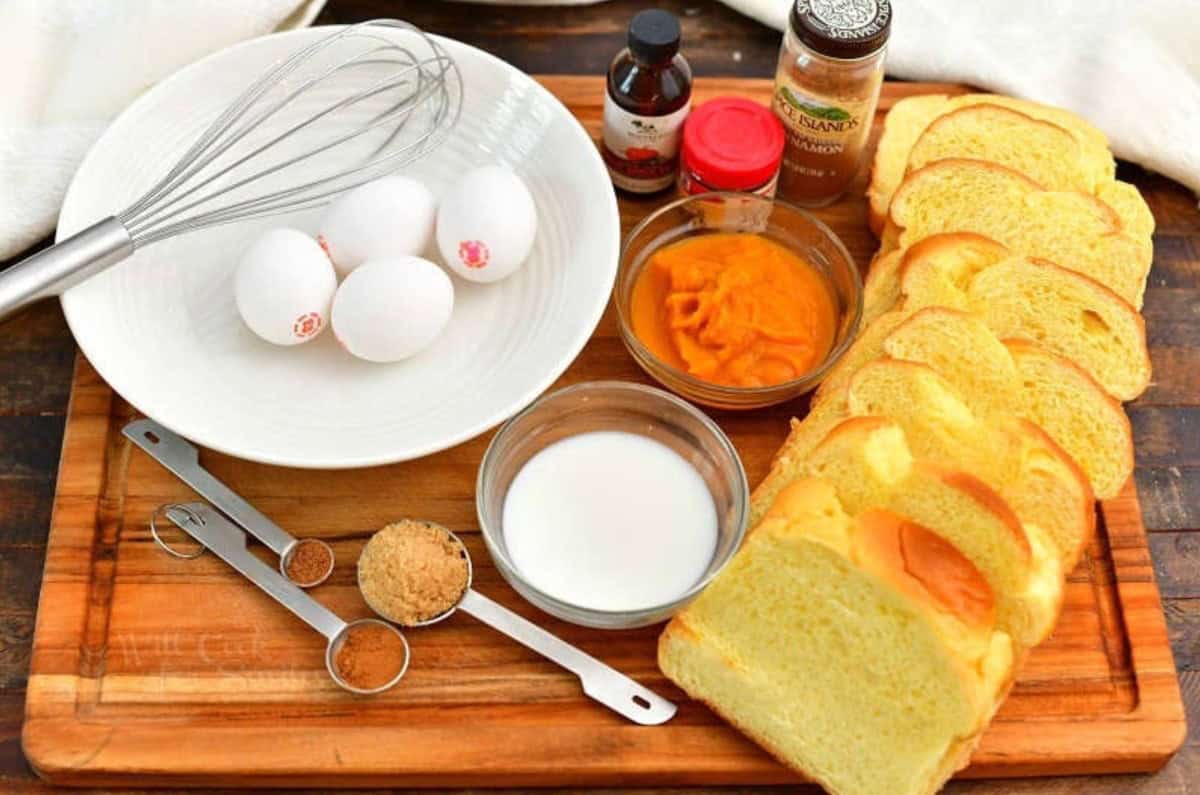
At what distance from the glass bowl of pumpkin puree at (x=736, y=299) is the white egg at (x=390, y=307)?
0.28m

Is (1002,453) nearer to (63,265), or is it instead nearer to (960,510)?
(960,510)

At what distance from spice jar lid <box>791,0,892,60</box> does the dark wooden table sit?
0.46 meters

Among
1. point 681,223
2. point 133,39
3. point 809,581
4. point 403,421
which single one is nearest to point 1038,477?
point 809,581

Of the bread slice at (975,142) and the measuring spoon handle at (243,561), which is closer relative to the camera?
the measuring spoon handle at (243,561)

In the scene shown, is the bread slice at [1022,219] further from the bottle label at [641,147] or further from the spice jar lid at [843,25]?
the bottle label at [641,147]

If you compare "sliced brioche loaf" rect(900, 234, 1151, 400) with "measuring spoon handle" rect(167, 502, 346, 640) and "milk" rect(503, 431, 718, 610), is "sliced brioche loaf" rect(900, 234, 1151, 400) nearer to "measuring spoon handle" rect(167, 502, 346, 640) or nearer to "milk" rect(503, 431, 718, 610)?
"milk" rect(503, 431, 718, 610)

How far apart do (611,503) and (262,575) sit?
45cm

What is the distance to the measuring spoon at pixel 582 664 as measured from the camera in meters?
1.62

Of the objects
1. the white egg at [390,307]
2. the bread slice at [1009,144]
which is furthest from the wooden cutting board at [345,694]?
the bread slice at [1009,144]

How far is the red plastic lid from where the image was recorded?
1.94 metres

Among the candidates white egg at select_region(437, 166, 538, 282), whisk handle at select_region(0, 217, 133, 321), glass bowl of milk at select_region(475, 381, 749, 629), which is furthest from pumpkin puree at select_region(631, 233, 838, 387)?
whisk handle at select_region(0, 217, 133, 321)

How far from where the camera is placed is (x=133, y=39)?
205 cm

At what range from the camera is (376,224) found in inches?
70.4

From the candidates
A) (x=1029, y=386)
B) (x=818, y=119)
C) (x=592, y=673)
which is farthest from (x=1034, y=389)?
(x=592, y=673)
